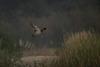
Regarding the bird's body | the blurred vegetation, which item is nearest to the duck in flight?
the bird's body

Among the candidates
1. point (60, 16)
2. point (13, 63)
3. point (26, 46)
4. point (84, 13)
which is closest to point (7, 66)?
point (13, 63)

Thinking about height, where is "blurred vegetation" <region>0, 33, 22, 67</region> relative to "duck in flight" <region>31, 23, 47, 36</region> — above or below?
below

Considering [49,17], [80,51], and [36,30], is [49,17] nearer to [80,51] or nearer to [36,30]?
[36,30]

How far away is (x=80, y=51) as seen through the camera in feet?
12.7

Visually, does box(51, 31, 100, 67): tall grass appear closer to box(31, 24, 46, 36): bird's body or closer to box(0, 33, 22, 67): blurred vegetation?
box(31, 24, 46, 36): bird's body

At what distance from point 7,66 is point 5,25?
0.49 metres

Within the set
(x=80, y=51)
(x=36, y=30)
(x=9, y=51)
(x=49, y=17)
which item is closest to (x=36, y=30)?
(x=36, y=30)

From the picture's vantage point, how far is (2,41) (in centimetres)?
379

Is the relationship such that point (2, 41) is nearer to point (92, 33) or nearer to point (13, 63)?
point (13, 63)

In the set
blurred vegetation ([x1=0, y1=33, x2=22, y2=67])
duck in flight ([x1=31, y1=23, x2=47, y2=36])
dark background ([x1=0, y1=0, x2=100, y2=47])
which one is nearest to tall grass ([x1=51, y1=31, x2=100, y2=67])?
dark background ([x1=0, y1=0, x2=100, y2=47])

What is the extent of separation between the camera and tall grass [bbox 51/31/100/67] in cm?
385

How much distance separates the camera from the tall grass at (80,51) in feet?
12.6

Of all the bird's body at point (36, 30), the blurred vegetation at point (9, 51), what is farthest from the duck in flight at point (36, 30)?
the blurred vegetation at point (9, 51)

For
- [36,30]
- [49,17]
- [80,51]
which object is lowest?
[80,51]
